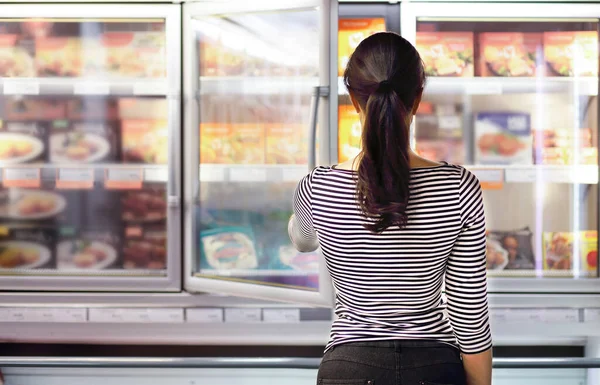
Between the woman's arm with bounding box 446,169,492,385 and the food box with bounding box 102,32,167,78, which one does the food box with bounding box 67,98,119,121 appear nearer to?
the food box with bounding box 102,32,167,78

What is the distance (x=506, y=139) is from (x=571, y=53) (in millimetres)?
416

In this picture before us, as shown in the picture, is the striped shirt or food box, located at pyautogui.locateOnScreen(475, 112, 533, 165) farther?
food box, located at pyautogui.locateOnScreen(475, 112, 533, 165)

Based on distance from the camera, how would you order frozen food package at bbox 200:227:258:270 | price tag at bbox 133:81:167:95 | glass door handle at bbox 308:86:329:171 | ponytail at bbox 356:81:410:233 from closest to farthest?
ponytail at bbox 356:81:410:233 → glass door handle at bbox 308:86:329:171 → price tag at bbox 133:81:167:95 → frozen food package at bbox 200:227:258:270

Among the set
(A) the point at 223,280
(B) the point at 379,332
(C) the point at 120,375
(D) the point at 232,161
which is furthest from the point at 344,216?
(C) the point at 120,375

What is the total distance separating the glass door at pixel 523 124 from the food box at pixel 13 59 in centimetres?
152

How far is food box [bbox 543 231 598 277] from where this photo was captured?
266 cm

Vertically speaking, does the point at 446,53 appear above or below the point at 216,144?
above

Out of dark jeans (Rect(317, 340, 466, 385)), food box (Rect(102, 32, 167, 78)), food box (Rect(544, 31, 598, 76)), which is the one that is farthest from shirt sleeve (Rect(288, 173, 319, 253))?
food box (Rect(544, 31, 598, 76))

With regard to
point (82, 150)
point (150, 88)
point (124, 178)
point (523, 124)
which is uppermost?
point (150, 88)

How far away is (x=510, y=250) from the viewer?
109 inches

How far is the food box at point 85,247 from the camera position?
2816mm

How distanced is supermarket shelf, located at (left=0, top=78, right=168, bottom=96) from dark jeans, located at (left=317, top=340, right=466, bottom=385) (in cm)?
171

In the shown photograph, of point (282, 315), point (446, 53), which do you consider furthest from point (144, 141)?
point (446, 53)

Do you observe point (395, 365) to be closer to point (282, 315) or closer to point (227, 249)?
point (282, 315)
